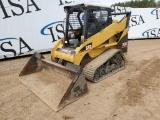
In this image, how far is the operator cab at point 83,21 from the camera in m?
5.80

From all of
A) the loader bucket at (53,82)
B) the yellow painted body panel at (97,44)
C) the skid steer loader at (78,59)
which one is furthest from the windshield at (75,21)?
the loader bucket at (53,82)

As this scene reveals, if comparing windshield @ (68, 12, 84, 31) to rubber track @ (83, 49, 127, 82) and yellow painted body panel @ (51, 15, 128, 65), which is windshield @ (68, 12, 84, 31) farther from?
rubber track @ (83, 49, 127, 82)

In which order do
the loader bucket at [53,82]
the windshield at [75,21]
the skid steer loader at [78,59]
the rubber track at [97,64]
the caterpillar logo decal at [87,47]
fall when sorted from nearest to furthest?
the loader bucket at [53,82], the skid steer loader at [78,59], the rubber track at [97,64], the caterpillar logo decal at [87,47], the windshield at [75,21]

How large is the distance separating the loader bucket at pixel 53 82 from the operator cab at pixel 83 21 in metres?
1.07

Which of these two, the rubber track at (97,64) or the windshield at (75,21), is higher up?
the windshield at (75,21)

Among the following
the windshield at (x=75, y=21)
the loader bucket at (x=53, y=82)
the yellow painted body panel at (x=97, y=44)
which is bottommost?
the loader bucket at (x=53, y=82)

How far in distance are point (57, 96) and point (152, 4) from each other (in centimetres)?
3347

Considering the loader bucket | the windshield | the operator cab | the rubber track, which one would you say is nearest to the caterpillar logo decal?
the operator cab

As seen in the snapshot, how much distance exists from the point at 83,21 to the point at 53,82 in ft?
6.82

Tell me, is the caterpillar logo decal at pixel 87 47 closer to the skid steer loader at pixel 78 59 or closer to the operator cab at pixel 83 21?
the skid steer loader at pixel 78 59

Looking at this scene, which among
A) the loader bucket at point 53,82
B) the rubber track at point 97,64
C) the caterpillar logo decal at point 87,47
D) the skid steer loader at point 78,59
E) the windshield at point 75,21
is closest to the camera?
the loader bucket at point 53,82

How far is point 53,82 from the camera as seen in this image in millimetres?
5410

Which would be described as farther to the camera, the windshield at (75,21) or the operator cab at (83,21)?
the windshield at (75,21)

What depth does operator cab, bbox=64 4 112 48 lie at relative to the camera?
5.80m
